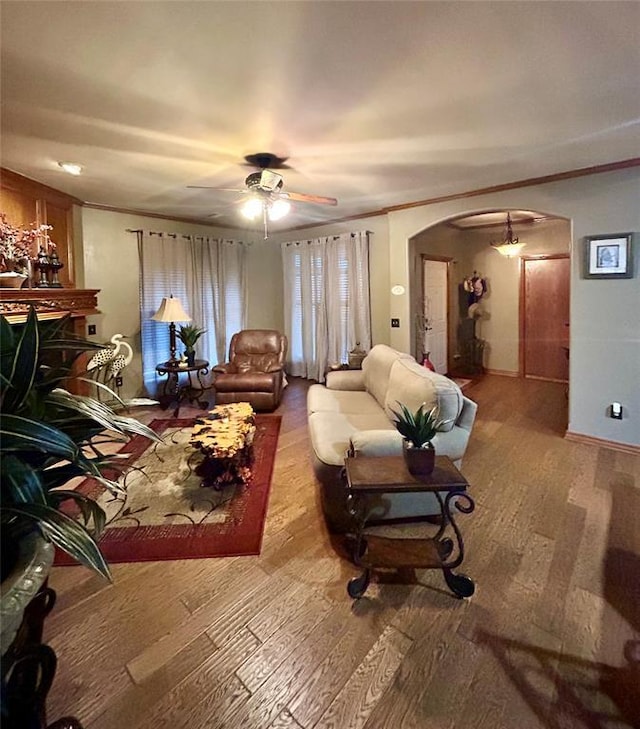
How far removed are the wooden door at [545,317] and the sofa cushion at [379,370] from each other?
3.81m

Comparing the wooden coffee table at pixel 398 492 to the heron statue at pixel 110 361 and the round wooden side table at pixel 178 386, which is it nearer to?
the heron statue at pixel 110 361

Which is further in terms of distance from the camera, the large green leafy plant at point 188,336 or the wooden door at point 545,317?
the wooden door at point 545,317

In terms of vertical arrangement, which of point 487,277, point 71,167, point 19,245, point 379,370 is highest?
point 71,167

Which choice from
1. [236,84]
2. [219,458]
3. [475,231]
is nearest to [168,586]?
[219,458]

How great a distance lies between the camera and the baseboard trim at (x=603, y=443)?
3.50m

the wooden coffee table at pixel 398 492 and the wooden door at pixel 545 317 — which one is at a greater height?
the wooden door at pixel 545 317

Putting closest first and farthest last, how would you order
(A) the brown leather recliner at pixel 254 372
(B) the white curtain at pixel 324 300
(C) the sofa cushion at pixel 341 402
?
1. (C) the sofa cushion at pixel 341 402
2. (A) the brown leather recliner at pixel 254 372
3. (B) the white curtain at pixel 324 300

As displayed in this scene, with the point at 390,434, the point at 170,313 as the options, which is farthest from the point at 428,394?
the point at 170,313

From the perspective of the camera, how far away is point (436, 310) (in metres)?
6.62

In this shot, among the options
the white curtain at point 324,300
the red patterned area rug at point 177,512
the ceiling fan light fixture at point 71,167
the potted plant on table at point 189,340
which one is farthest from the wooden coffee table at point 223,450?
the white curtain at point 324,300

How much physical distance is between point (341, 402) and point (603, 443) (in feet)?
8.13

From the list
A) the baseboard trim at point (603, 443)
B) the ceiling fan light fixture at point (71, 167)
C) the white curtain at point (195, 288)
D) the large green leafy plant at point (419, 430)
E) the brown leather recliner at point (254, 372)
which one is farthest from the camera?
the white curtain at point (195, 288)

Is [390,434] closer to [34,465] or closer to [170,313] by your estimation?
[34,465]

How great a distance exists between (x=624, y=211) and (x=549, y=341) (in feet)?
11.0
